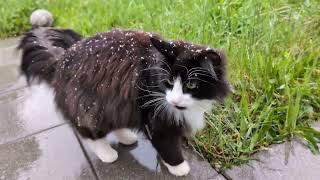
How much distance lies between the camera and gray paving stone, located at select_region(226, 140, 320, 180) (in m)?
1.90

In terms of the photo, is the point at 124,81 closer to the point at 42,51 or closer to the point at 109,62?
the point at 109,62

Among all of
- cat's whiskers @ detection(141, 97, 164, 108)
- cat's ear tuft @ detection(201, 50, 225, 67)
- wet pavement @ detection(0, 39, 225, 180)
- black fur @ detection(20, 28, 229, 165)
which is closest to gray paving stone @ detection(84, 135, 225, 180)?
wet pavement @ detection(0, 39, 225, 180)

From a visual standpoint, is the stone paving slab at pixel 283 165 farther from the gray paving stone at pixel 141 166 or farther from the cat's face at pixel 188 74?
the cat's face at pixel 188 74

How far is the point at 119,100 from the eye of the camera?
1.77 meters

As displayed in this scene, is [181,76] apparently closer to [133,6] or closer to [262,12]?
[262,12]

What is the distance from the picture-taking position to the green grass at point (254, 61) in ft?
6.99

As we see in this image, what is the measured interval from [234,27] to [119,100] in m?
1.52

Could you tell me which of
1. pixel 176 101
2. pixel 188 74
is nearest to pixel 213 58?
pixel 188 74

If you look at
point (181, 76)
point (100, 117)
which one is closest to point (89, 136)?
point (100, 117)

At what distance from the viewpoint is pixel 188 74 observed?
1546 mm

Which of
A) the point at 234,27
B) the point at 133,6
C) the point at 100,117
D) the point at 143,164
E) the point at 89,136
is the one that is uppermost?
the point at 133,6

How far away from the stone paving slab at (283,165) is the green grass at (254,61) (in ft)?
0.17

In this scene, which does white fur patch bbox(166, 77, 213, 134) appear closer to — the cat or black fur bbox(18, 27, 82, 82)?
the cat

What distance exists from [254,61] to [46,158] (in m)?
1.57
